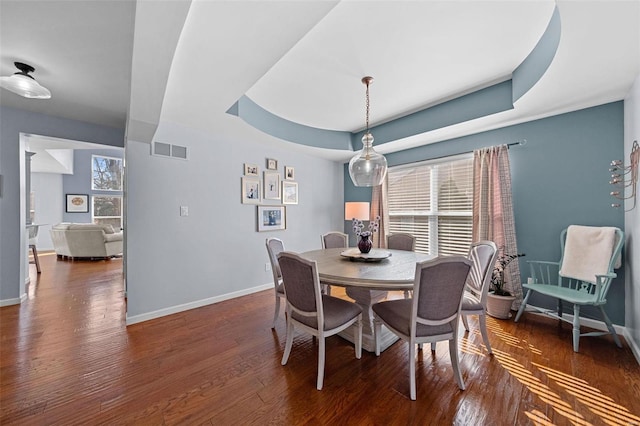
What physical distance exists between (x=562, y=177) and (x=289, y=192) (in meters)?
3.58

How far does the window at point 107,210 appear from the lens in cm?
850

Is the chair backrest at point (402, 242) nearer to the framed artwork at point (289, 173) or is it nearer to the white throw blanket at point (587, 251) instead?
the white throw blanket at point (587, 251)

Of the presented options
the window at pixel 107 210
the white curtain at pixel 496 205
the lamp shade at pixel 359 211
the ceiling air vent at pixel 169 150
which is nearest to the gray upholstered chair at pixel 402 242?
the lamp shade at pixel 359 211

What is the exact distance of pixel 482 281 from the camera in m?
2.16

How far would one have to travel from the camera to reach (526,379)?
1818mm

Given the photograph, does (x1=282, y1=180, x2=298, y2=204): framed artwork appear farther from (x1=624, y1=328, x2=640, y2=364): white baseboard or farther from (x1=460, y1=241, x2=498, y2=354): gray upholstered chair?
(x1=624, y1=328, x2=640, y2=364): white baseboard

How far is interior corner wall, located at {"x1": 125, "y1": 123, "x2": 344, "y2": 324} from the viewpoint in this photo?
284 cm

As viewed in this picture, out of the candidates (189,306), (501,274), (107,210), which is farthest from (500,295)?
(107,210)

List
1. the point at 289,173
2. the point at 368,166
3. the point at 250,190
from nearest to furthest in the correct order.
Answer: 1. the point at 368,166
2. the point at 250,190
3. the point at 289,173

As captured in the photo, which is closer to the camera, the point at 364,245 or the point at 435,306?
the point at 435,306

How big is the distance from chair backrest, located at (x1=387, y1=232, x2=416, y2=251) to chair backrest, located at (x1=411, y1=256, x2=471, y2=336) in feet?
5.42

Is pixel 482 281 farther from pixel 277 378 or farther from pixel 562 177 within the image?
pixel 277 378

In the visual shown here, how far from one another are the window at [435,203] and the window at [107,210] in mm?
9295

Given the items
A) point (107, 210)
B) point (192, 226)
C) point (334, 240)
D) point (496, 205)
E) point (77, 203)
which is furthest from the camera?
point (107, 210)
